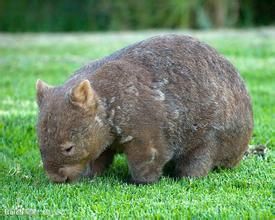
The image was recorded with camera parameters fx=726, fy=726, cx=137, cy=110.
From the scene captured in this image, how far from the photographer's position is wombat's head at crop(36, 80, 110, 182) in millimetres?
5234

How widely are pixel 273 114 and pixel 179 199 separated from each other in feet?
11.6

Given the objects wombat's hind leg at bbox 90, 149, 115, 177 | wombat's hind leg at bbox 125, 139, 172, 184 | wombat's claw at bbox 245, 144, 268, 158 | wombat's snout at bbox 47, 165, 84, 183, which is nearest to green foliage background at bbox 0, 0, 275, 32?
wombat's claw at bbox 245, 144, 268, 158

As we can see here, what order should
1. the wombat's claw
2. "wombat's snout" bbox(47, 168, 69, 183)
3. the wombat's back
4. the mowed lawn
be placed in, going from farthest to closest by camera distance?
the wombat's claw, the wombat's back, "wombat's snout" bbox(47, 168, 69, 183), the mowed lawn

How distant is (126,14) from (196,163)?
51.3 ft

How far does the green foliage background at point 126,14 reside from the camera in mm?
20375

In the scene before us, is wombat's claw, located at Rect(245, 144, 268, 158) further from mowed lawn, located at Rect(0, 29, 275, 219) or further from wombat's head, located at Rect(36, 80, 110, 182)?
wombat's head, located at Rect(36, 80, 110, 182)

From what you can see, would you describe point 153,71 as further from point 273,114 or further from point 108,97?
point 273,114

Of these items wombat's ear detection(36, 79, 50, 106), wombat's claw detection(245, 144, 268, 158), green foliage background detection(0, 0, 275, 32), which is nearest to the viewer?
wombat's ear detection(36, 79, 50, 106)

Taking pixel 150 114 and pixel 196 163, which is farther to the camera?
pixel 196 163

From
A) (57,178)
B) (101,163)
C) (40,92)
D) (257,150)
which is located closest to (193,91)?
(101,163)

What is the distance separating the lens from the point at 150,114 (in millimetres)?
5621

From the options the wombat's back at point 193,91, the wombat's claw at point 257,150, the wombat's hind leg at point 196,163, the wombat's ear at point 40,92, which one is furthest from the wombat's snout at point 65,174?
the wombat's claw at point 257,150

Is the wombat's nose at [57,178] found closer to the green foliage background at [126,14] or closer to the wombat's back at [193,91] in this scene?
the wombat's back at [193,91]

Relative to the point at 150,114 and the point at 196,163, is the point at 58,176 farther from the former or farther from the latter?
the point at 196,163
